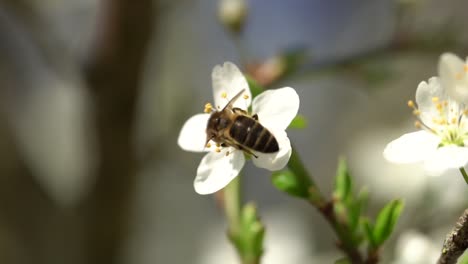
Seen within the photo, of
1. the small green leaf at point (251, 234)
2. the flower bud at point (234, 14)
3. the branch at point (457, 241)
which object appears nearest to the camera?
the branch at point (457, 241)

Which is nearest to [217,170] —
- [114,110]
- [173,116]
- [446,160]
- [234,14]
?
[446,160]

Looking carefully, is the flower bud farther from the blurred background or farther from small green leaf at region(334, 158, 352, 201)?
small green leaf at region(334, 158, 352, 201)

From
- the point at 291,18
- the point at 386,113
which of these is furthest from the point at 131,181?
the point at 291,18

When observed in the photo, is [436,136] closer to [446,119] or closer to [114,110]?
[446,119]

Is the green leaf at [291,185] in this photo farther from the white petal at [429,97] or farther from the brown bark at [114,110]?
the brown bark at [114,110]

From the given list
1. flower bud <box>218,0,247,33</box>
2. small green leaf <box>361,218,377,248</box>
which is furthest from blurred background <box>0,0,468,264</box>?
small green leaf <box>361,218,377,248</box>

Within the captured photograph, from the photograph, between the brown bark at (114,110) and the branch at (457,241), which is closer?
the branch at (457,241)

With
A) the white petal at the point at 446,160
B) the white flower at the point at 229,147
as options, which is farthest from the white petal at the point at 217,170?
the white petal at the point at 446,160
